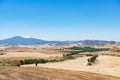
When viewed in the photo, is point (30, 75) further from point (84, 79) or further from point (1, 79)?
point (84, 79)

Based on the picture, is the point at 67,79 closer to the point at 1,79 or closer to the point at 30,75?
the point at 30,75

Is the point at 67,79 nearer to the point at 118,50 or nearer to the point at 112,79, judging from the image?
the point at 112,79

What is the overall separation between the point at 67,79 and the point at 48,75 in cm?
335

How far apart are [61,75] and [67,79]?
2583mm

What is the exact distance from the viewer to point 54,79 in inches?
1694

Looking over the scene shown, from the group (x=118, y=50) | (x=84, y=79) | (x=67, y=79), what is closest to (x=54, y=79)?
(x=67, y=79)

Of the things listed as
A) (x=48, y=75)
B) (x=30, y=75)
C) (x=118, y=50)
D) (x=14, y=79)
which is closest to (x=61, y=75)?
(x=48, y=75)

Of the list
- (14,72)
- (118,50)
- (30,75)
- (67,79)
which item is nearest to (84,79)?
(67,79)

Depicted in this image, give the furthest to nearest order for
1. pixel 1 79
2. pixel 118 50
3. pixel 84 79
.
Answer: pixel 118 50
pixel 84 79
pixel 1 79

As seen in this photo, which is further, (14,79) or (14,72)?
(14,72)

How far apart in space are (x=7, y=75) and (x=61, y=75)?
332 inches

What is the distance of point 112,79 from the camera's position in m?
47.1

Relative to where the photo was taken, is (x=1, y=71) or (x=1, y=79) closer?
(x=1, y=79)

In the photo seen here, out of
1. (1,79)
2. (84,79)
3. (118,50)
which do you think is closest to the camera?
(1,79)
